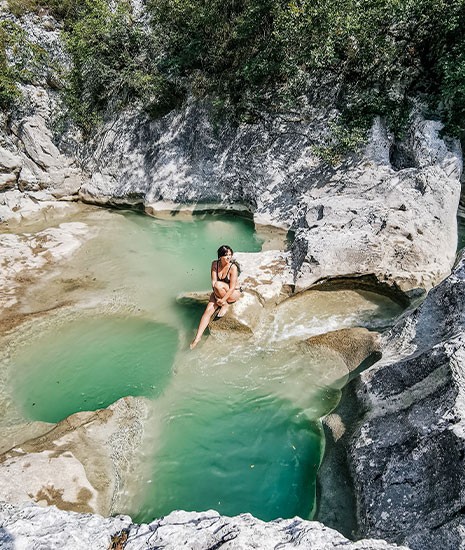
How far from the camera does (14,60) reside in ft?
48.3

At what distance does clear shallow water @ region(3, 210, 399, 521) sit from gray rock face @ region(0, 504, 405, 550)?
150 cm

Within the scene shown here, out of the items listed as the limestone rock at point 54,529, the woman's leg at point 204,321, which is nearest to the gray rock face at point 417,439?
the limestone rock at point 54,529

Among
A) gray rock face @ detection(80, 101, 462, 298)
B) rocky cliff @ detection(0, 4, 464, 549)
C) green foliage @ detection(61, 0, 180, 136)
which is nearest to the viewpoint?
rocky cliff @ detection(0, 4, 464, 549)

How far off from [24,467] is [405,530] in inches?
177

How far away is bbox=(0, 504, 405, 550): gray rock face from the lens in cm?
323

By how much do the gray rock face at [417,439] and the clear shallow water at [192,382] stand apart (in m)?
1.01

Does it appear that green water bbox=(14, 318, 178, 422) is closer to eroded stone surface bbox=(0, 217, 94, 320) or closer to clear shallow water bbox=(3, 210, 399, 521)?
clear shallow water bbox=(3, 210, 399, 521)

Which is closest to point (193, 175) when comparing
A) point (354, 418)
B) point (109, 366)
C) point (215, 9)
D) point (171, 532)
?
point (215, 9)

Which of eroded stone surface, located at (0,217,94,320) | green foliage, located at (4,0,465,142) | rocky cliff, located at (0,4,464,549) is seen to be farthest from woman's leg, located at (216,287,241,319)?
green foliage, located at (4,0,465,142)

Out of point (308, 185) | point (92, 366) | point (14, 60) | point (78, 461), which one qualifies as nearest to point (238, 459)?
point (78, 461)

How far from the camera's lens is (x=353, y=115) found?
11.9m

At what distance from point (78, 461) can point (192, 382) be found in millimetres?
2169

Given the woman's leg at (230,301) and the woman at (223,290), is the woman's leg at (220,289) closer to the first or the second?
the woman at (223,290)

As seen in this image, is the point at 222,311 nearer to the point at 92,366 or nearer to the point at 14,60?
the point at 92,366
